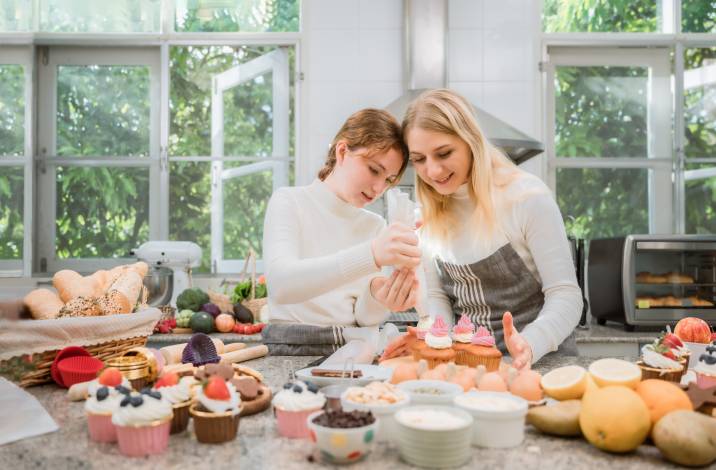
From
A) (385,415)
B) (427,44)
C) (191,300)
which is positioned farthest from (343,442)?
(427,44)

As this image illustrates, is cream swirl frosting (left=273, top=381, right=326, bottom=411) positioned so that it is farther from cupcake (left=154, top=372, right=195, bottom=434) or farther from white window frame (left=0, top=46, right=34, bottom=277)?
white window frame (left=0, top=46, right=34, bottom=277)

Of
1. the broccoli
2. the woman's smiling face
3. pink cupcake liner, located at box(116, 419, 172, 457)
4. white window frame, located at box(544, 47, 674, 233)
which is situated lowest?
the broccoli

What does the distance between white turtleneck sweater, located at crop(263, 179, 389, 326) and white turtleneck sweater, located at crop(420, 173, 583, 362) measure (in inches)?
9.3

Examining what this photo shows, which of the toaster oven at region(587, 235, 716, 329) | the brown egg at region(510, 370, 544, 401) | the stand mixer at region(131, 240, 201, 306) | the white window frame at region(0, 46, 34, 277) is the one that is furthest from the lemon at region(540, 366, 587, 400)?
the white window frame at region(0, 46, 34, 277)

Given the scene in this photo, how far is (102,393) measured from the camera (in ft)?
2.85

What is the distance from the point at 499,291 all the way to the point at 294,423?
37.0 inches

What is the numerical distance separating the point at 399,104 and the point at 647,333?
1684 mm

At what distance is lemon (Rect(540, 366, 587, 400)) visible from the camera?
94 cm

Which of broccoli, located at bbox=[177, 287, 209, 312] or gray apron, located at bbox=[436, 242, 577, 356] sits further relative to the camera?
broccoli, located at bbox=[177, 287, 209, 312]

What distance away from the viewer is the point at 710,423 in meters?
0.79

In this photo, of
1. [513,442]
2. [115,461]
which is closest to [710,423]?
[513,442]

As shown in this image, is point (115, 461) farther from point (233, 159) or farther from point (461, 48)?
point (461, 48)

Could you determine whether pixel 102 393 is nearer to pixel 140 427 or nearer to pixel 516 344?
pixel 140 427

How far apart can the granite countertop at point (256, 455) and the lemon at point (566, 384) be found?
0.26 ft
